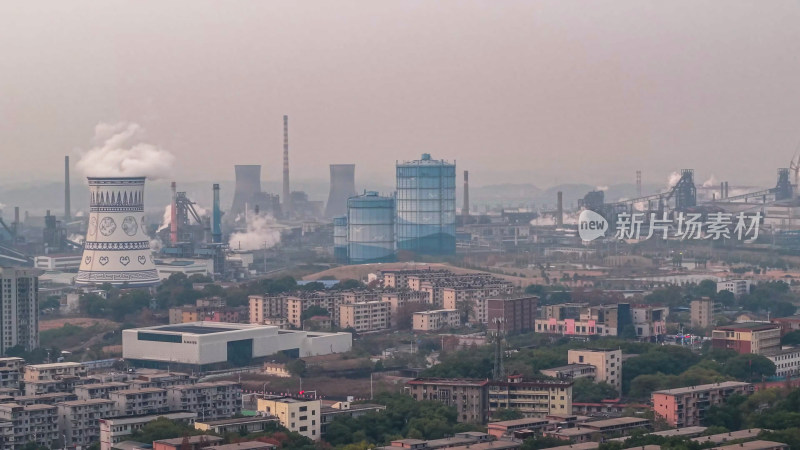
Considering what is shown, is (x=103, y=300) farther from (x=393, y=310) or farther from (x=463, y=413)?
(x=463, y=413)

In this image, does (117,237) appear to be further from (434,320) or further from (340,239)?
(340,239)

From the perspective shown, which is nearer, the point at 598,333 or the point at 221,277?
the point at 598,333

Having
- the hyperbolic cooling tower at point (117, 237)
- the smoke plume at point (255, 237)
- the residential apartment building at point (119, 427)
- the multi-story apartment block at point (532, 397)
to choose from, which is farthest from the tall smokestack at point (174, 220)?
the residential apartment building at point (119, 427)

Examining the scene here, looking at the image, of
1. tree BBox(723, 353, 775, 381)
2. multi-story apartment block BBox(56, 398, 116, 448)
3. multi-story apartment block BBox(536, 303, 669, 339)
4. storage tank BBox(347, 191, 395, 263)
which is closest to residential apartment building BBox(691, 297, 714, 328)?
multi-story apartment block BBox(536, 303, 669, 339)

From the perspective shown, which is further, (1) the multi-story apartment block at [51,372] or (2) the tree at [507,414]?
(1) the multi-story apartment block at [51,372]

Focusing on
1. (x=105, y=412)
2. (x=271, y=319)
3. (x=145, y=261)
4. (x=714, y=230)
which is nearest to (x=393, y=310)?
(x=271, y=319)

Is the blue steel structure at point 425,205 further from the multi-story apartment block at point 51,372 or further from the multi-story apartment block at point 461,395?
the multi-story apartment block at point 461,395
